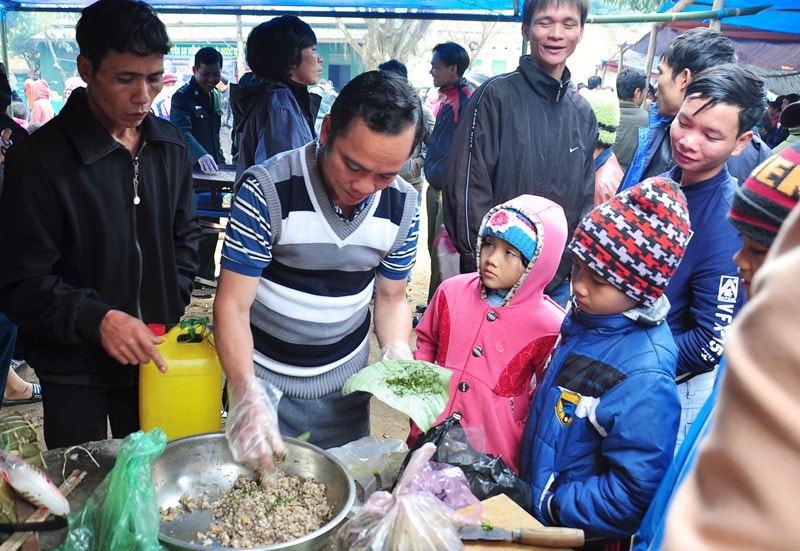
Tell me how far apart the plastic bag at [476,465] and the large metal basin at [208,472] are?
0.19 m

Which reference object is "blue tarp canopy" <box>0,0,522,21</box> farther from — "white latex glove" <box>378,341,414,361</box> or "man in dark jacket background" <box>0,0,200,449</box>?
"white latex glove" <box>378,341,414,361</box>

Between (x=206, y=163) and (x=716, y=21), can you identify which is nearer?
(x=716, y=21)

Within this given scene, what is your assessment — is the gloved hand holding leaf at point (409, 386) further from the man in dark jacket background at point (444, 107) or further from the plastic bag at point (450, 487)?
the man in dark jacket background at point (444, 107)

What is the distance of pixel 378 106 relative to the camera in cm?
163

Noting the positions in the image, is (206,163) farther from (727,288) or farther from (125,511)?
(125,511)

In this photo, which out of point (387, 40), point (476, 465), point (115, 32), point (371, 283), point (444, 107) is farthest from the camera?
point (387, 40)

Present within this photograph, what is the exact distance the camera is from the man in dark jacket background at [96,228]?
188cm

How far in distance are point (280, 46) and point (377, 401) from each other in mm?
2412

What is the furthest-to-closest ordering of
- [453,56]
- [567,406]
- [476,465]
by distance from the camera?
[453,56], [567,406], [476,465]

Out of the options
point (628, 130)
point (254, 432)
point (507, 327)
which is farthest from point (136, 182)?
point (628, 130)

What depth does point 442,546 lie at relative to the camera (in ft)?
4.14

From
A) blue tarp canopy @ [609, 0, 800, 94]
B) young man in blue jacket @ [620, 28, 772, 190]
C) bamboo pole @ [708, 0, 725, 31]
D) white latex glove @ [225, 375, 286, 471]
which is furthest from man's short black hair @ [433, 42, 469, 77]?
white latex glove @ [225, 375, 286, 471]

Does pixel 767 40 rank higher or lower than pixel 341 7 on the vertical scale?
higher

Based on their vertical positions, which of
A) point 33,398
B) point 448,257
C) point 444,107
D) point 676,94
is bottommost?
point 33,398
